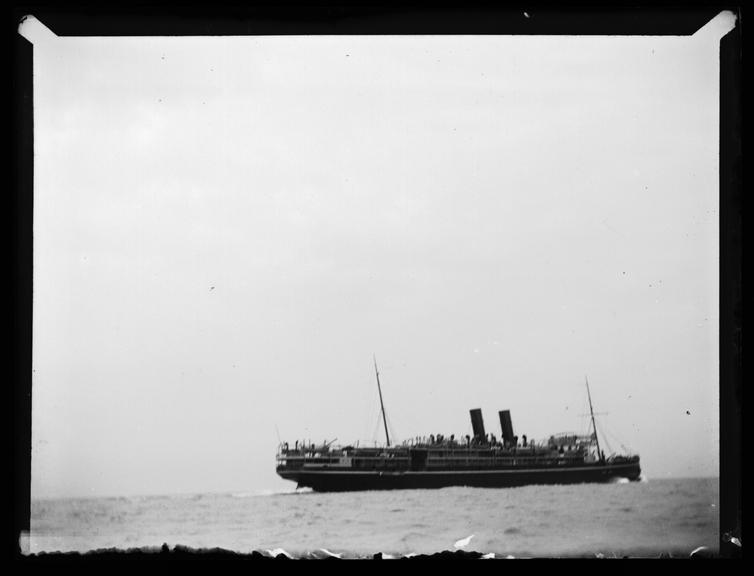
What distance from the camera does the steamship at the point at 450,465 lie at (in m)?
20.9

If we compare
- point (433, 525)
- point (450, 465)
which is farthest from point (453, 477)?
point (433, 525)

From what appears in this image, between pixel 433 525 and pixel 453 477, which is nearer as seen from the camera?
pixel 433 525

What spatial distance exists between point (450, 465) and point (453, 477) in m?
0.32

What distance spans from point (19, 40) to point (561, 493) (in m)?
22.2

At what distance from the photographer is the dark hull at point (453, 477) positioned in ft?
67.9

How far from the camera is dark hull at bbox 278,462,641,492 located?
20703mm

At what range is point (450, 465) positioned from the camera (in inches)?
882

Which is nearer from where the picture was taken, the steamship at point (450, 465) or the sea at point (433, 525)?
the sea at point (433, 525)

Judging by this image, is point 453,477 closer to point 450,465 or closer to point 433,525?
point 450,465

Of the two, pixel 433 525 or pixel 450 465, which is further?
pixel 450 465

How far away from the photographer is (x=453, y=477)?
22234 millimetres

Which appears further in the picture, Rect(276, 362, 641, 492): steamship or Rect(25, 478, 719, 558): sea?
Rect(276, 362, 641, 492): steamship

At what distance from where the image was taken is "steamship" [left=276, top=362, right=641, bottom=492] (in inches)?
823

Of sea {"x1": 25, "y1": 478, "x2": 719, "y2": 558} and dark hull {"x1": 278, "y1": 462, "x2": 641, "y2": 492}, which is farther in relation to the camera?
dark hull {"x1": 278, "y1": 462, "x2": 641, "y2": 492}
